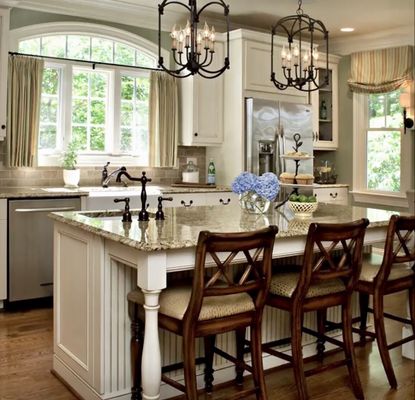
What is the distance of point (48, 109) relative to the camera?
5086mm

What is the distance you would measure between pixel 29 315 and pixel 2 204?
0.90 meters

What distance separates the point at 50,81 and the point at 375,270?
3.51m

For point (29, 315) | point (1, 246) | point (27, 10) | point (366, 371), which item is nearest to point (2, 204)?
point (1, 246)

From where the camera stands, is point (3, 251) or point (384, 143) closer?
point (3, 251)

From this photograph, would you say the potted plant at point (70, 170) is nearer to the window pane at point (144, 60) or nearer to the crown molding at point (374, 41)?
the window pane at point (144, 60)

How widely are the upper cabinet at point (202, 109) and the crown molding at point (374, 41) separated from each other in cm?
188

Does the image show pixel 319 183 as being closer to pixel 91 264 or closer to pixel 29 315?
pixel 29 315

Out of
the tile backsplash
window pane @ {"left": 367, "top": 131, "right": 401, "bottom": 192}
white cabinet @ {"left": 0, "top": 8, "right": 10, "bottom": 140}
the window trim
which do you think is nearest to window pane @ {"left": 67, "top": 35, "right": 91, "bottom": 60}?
white cabinet @ {"left": 0, "top": 8, "right": 10, "bottom": 140}

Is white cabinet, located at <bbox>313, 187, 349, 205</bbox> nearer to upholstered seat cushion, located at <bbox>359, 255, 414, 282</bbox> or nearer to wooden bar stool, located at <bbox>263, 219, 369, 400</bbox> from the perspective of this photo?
upholstered seat cushion, located at <bbox>359, 255, 414, 282</bbox>

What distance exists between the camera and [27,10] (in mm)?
4891

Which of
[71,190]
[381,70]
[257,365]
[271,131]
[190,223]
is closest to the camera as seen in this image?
[257,365]

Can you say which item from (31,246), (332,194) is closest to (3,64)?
(31,246)

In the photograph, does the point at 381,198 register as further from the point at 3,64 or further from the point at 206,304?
the point at 206,304

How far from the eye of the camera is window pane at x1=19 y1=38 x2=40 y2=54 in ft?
16.1
